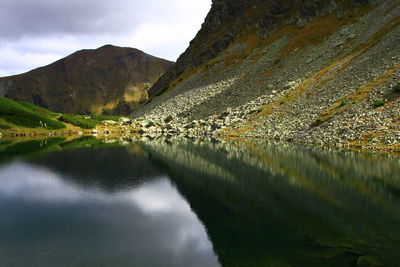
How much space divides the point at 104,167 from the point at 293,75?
6031 cm

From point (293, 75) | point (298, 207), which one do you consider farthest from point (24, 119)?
point (298, 207)

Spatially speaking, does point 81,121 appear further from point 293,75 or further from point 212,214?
point 212,214

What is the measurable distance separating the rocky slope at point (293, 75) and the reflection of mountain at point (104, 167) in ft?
88.3

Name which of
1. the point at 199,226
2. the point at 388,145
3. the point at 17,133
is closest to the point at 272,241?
the point at 199,226

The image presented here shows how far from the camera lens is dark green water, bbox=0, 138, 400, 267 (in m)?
13.8

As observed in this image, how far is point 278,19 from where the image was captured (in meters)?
120

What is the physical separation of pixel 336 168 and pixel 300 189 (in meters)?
7.92

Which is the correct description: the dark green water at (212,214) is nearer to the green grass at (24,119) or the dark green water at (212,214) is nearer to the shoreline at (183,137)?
the shoreline at (183,137)

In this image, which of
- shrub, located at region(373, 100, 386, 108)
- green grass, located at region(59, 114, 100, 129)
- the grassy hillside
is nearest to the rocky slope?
shrub, located at region(373, 100, 386, 108)

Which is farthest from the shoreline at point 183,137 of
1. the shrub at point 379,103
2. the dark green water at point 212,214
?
the shrub at point 379,103

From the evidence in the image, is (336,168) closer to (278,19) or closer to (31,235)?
(31,235)

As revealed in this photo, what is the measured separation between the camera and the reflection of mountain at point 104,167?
32375 mm

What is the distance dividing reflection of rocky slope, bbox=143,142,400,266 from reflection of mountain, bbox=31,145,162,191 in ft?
15.1

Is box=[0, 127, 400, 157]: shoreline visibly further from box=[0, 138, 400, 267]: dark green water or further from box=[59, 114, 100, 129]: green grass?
box=[0, 138, 400, 267]: dark green water
